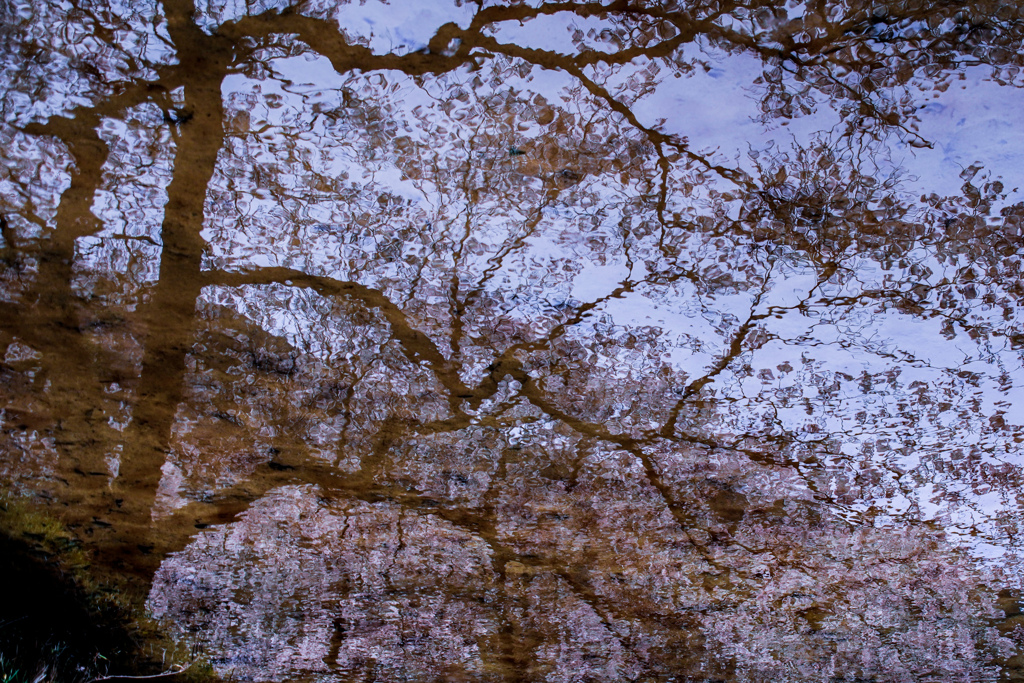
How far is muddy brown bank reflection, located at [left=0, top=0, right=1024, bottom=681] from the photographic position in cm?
109

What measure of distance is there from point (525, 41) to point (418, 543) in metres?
1.76

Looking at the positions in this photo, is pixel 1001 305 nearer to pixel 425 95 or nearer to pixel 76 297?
pixel 425 95

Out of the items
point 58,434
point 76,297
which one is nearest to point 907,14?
point 76,297

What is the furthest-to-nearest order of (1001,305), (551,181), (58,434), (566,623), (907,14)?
(566,623), (58,434), (1001,305), (551,181), (907,14)

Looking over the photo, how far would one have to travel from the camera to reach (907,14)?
3.40 ft

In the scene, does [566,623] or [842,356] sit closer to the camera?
[842,356]

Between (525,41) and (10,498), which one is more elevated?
(525,41)

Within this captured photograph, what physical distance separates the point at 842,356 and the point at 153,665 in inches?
134

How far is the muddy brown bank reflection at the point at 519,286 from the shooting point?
3.57 ft

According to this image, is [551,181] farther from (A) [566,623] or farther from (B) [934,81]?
(A) [566,623]

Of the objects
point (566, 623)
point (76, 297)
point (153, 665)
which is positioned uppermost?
point (76, 297)

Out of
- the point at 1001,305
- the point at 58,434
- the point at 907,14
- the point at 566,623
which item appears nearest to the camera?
the point at 907,14

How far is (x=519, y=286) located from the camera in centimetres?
136

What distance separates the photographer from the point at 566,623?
2553 millimetres
